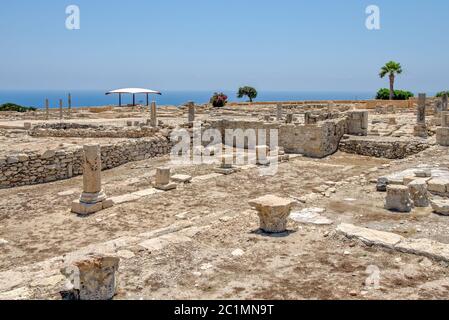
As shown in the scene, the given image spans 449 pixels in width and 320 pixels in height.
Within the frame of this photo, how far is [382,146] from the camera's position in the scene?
19391 mm

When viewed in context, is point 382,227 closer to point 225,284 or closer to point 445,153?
point 225,284

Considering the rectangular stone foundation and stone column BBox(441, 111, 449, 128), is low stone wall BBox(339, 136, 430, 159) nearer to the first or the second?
stone column BBox(441, 111, 449, 128)

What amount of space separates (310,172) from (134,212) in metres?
7.45

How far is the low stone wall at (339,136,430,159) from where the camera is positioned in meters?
18.6

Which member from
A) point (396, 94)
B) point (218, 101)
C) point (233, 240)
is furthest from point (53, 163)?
point (396, 94)

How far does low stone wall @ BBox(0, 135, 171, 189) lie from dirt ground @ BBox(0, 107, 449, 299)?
1.69 ft

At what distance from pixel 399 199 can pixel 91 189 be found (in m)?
7.27

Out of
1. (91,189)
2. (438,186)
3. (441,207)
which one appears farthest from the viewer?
(91,189)

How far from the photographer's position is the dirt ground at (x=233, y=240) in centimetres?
504

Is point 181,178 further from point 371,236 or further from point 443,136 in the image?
point 443,136

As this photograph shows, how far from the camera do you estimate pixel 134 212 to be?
1052 centimetres

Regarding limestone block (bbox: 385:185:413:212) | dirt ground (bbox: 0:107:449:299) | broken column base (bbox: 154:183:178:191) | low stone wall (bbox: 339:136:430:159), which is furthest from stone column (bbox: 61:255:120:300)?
low stone wall (bbox: 339:136:430:159)
